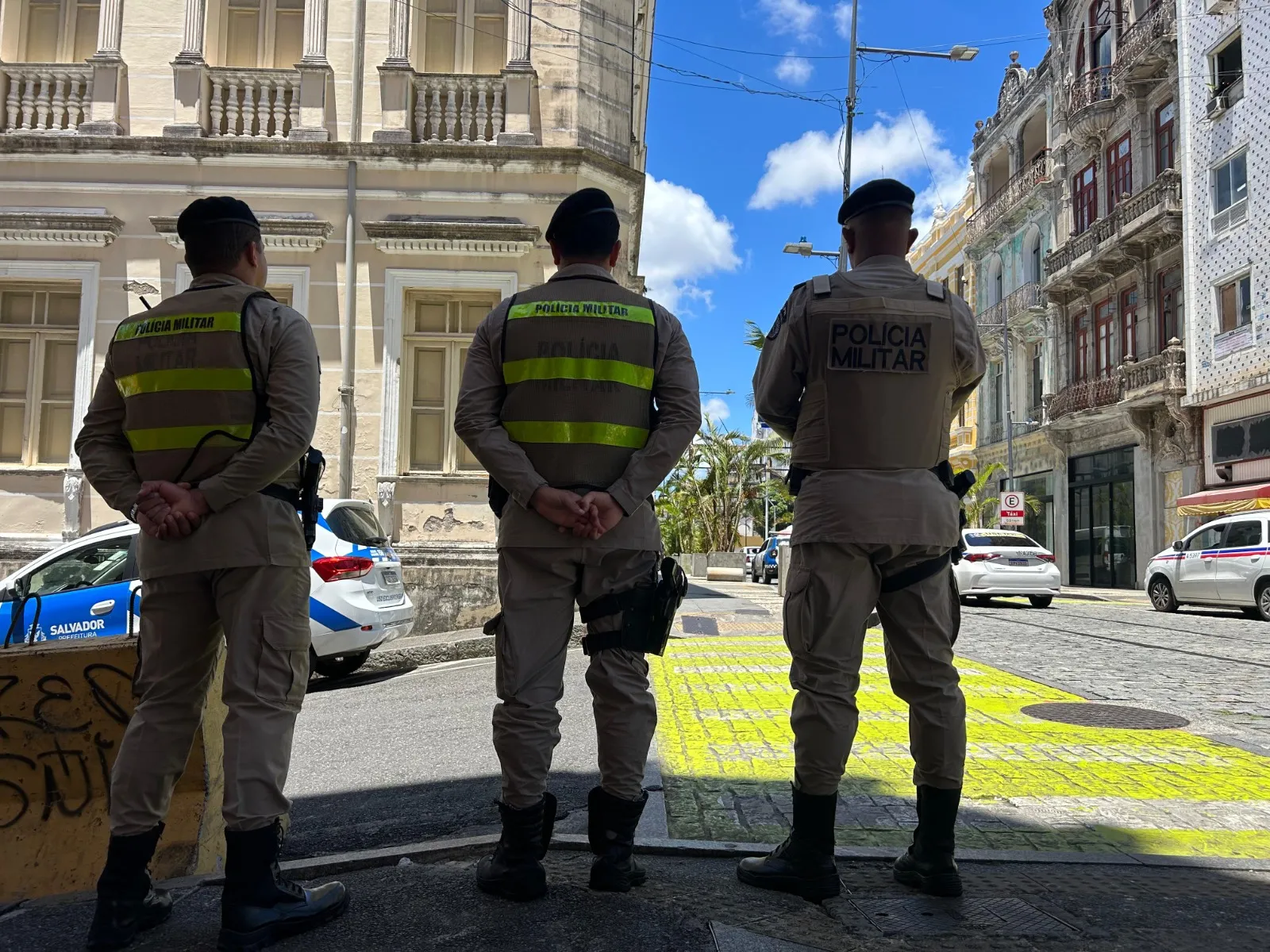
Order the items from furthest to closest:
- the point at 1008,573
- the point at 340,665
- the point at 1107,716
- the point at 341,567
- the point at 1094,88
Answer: the point at 1094,88 < the point at 1008,573 < the point at 340,665 < the point at 341,567 < the point at 1107,716

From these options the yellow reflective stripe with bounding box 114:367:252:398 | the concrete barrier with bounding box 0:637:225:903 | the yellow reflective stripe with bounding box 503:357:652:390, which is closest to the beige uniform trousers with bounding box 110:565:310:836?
the concrete barrier with bounding box 0:637:225:903

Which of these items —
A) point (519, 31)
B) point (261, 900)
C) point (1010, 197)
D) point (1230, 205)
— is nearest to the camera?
point (261, 900)

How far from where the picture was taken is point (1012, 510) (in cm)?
2555

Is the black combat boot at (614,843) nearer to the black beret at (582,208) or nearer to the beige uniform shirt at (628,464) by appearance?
the beige uniform shirt at (628,464)

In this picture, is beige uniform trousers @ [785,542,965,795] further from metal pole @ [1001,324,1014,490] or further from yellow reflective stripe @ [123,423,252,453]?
metal pole @ [1001,324,1014,490]

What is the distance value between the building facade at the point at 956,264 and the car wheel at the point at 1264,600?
2230 cm

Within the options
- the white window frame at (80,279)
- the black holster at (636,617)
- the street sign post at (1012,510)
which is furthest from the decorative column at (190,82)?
the street sign post at (1012,510)

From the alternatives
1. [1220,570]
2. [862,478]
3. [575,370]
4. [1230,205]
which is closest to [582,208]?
[575,370]

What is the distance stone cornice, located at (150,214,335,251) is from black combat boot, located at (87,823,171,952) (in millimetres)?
10989

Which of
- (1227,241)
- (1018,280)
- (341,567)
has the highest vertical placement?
(1018,280)

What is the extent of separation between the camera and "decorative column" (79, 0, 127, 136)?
12602 millimetres

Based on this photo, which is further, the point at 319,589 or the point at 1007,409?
the point at 1007,409

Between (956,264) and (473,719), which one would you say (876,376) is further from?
(956,264)

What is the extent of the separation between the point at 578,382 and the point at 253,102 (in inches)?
466
